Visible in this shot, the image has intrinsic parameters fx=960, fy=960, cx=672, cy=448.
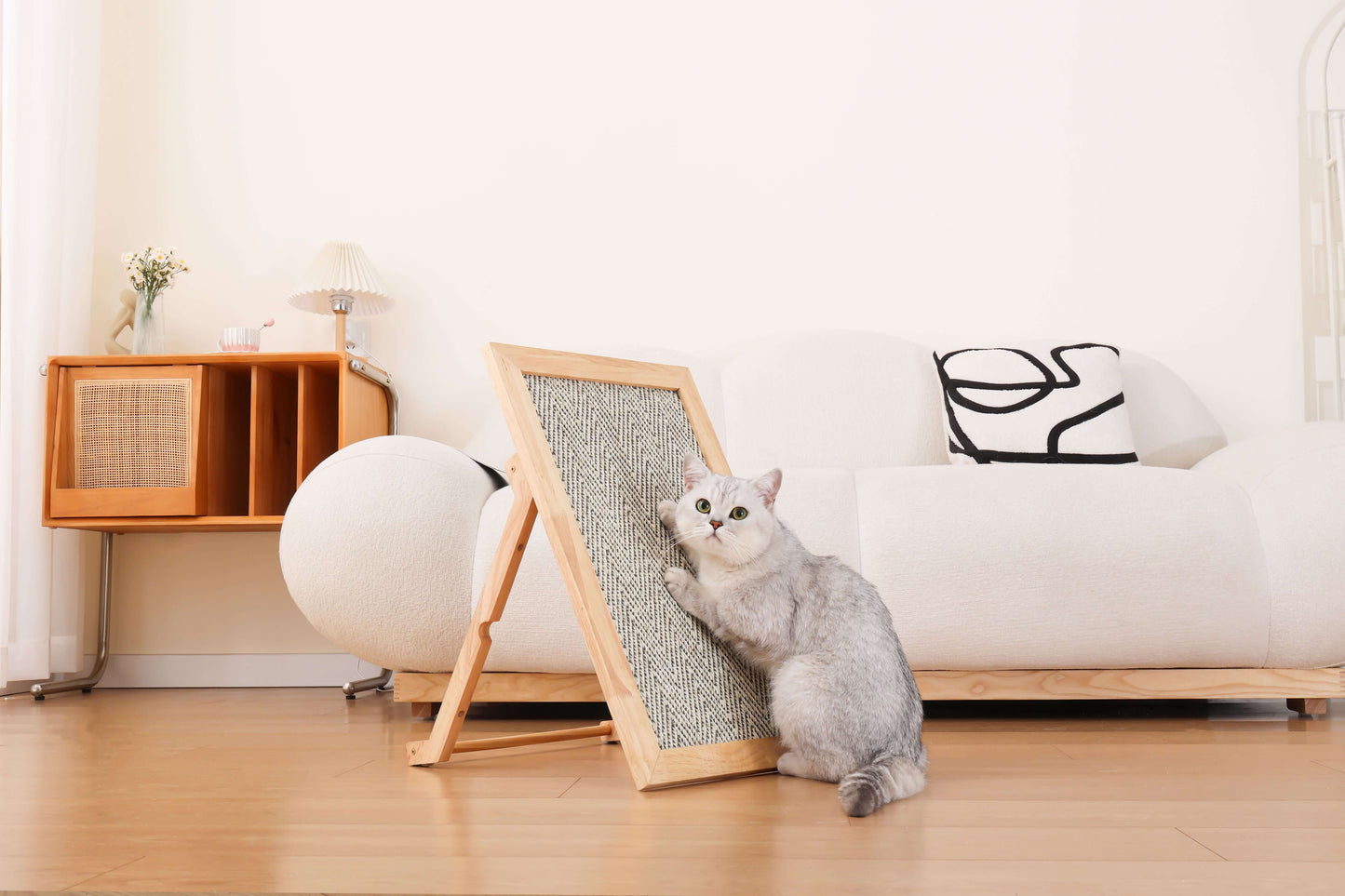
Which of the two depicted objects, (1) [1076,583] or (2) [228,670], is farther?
(2) [228,670]

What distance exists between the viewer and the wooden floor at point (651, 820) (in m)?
0.85

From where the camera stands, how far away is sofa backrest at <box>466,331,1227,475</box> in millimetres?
2445

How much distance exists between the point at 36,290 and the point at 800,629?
7.19 feet

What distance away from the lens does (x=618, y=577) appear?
1.29 meters

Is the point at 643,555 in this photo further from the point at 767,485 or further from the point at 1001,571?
the point at 1001,571

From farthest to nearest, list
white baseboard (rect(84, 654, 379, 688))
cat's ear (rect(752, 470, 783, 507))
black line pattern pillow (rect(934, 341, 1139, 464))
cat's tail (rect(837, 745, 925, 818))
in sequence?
white baseboard (rect(84, 654, 379, 688)) → black line pattern pillow (rect(934, 341, 1139, 464)) → cat's ear (rect(752, 470, 783, 507)) → cat's tail (rect(837, 745, 925, 818))

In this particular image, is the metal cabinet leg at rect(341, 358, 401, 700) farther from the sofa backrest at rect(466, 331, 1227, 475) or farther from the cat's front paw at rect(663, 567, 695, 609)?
the cat's front paw at rect(663, 567, 695, 609)

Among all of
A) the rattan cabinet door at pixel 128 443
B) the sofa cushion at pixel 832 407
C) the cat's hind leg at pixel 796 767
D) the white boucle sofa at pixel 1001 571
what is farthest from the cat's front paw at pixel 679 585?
the rattan cabinet door at pixel 128 443

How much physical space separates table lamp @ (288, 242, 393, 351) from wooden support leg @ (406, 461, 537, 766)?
4.54ft

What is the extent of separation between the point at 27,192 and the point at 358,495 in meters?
1.45

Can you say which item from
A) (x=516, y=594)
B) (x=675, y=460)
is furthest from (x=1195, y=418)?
(x=516, y=594)

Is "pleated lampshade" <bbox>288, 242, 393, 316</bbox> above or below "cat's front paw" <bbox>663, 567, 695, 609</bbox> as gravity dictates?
above

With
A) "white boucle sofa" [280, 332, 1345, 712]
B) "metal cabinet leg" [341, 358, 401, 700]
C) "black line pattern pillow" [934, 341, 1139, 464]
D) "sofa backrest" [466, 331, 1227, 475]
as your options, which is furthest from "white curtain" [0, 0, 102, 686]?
"black line pattern pillow" [934, 341, 1139, 464]

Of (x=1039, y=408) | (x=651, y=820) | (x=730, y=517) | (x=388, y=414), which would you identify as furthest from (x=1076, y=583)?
(x=388, y=414)
